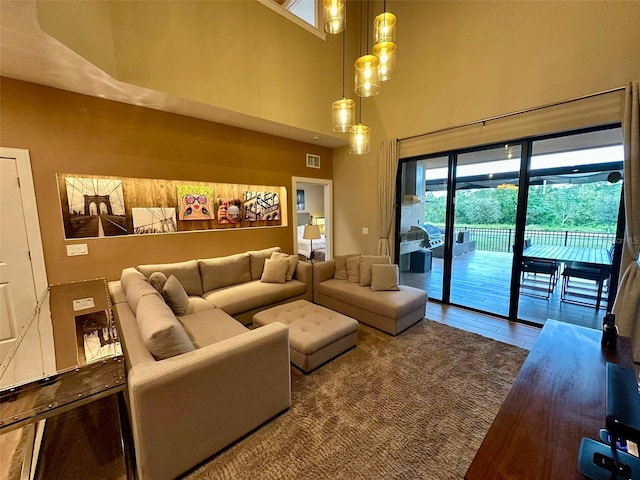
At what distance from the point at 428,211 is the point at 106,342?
4359 millimetres

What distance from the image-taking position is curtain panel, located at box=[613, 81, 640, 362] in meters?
2.48

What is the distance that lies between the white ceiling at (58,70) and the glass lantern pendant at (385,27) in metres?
2.03

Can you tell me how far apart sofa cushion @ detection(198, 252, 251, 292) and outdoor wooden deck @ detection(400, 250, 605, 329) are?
9.91ft

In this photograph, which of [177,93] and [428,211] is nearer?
[177,93]

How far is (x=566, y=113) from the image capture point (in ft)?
9.49

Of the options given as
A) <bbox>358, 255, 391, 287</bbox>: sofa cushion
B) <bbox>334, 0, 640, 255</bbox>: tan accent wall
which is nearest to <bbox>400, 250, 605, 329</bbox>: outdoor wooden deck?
<bbox>358, 255, 391, 287</bbox>: sofa cushion

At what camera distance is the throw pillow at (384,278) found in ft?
11.4

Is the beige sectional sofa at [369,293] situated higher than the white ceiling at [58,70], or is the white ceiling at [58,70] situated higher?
the white ceiling at [58,70]

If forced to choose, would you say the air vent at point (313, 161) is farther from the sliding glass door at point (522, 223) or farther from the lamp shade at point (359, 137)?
the lamp shade at point (359, 137)

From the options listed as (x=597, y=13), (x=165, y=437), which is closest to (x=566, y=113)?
(x=597, y=13)

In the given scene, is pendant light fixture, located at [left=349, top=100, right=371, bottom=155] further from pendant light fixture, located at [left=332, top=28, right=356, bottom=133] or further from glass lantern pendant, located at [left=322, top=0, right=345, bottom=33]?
glass lantern pendant, located at [left=322, top=0, right=345, bottom=33]

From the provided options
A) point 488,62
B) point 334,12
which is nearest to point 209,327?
point 334,12

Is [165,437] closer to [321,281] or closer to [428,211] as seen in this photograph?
[321,281]

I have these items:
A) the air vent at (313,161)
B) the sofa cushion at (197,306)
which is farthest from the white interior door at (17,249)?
the air vent at (313,161)
